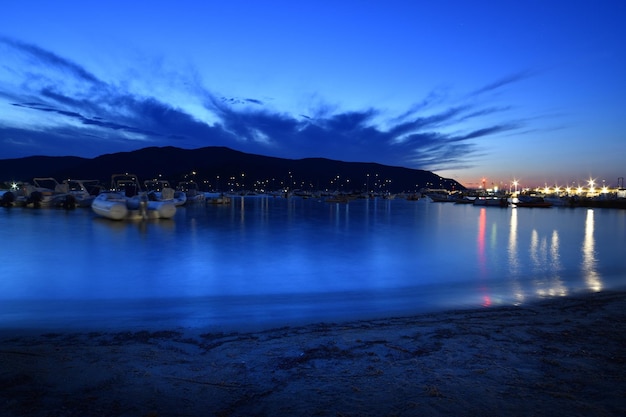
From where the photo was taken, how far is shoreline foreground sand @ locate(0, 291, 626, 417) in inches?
150

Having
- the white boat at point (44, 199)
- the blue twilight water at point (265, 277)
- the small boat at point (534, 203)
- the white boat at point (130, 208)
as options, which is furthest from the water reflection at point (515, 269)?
the small boat at point (534, 203)

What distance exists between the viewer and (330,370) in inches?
187

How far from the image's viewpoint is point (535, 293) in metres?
9.93

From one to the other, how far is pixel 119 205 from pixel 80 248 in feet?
51.0

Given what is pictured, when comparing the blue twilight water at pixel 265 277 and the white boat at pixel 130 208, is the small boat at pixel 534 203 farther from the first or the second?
the white boat at pixel 130 208

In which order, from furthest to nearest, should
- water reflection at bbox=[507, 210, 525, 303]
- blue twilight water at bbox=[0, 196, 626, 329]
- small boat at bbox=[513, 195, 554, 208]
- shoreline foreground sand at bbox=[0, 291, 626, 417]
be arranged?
1. small boat at bbox=[513, 195, 554, 208]
2. water reflection at bbox=[507, 210, 525, 303]
3. blue twilight water at bbox=[0, 196, 626, 329]
4. shoreline foreground sand at bbox=[0, 291, 626, 417]

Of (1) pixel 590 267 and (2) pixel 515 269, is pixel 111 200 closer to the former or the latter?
(2) pixel 515 269

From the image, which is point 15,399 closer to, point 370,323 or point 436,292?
point 370,323

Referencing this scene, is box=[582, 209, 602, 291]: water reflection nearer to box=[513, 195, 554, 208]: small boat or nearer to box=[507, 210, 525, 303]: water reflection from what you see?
box=[507, 210, 525, 303]: water reflection

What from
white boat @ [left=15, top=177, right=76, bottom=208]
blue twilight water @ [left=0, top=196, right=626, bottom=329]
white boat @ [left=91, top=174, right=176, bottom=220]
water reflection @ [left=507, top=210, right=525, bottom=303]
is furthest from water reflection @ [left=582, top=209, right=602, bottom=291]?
white boat @ [left=15, top=177, right=76, bottom=208]

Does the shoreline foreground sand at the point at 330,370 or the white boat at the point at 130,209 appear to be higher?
the white boat at the point at 130,209

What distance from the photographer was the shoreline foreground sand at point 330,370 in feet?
12.5

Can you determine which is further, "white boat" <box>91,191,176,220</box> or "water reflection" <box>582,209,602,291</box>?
"white boat" <box>91,191,176,220</box>

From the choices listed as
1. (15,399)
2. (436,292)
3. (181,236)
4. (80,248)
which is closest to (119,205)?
(181,236)
